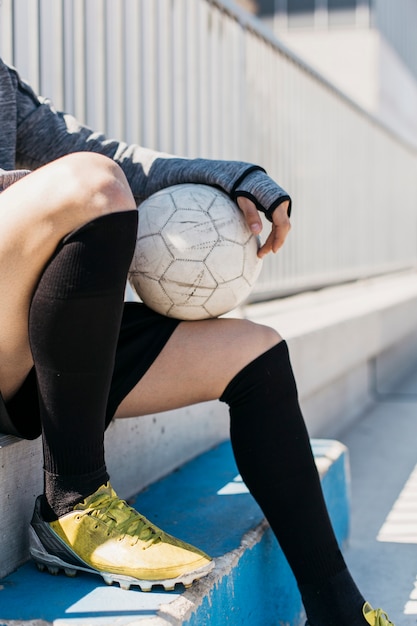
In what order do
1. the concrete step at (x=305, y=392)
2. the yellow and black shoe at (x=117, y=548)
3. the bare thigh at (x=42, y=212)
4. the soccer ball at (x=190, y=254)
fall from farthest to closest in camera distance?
the soccer ball at (x=190, y=254) < the concrete step at (x=305, y=392) < the yellow and black shoe at (x=117, y=548) < the bare thigh at (x=42, y=212)

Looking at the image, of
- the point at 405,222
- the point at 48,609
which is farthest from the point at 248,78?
the point at 405,222

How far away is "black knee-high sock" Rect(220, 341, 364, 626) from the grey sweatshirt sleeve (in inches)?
16.8

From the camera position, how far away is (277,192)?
1792mm

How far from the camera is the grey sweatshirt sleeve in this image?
190 centimetres

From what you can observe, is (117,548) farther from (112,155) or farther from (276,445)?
(112,155)


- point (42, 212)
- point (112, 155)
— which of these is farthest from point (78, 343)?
point (112, 155)

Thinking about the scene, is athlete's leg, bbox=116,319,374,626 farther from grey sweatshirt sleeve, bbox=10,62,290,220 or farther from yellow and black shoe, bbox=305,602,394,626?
grey sweatshirt sleeve, bbox=10,62,290,220

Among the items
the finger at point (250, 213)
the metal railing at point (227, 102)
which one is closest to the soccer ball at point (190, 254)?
the finger at point (250, 213)

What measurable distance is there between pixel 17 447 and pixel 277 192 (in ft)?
2.34

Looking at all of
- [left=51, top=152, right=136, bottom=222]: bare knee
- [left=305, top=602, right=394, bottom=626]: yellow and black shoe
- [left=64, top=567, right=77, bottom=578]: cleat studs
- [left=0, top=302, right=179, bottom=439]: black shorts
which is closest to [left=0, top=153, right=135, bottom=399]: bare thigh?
[left=51, top=152, right=136, bottom=222]: bare knee

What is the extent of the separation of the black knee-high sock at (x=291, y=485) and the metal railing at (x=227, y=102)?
47.5 inches

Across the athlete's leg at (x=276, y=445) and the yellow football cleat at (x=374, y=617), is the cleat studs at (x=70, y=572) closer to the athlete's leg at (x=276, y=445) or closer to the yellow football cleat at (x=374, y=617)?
the athlete's leg at (x=276, y=445)

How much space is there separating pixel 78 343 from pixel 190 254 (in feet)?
1.51

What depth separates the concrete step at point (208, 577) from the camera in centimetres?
141
